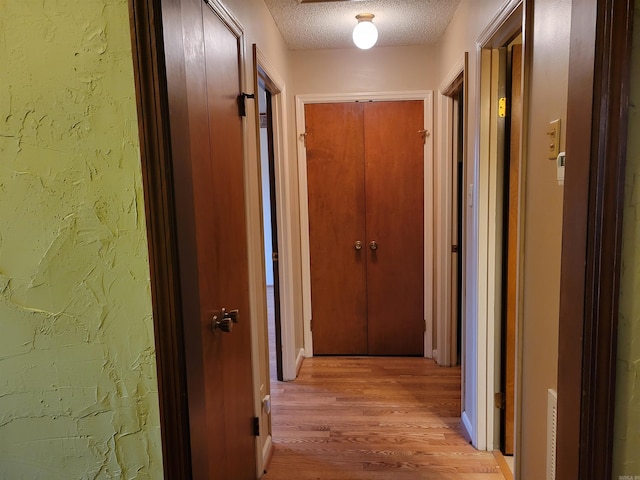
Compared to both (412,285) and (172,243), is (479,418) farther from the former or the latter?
(172,243)

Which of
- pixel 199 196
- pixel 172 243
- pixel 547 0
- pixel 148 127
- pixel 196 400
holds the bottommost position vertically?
pixel 196 400

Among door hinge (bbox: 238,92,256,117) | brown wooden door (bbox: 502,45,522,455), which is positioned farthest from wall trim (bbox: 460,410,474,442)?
door hinge (bbox: 238,92,256,117)

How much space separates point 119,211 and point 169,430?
481 mm

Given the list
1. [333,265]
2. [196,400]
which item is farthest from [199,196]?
A: [333,265]

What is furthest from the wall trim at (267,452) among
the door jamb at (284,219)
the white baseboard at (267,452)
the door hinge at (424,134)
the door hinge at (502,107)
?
the door hinge at (424,134)

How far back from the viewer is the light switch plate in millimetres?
1219

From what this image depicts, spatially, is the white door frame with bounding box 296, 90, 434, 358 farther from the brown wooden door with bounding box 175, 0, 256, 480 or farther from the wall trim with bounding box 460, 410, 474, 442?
the brown wooden door with bounding box 175, 0, 256, 480

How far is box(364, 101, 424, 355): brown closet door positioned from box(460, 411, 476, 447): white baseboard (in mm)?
1037

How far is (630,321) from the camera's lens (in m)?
0.84

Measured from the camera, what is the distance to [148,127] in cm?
84

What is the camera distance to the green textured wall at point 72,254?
858mm

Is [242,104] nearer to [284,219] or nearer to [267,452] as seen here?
[284,219]

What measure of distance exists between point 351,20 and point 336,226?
1437mm

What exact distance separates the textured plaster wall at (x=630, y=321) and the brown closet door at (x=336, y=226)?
249cm
